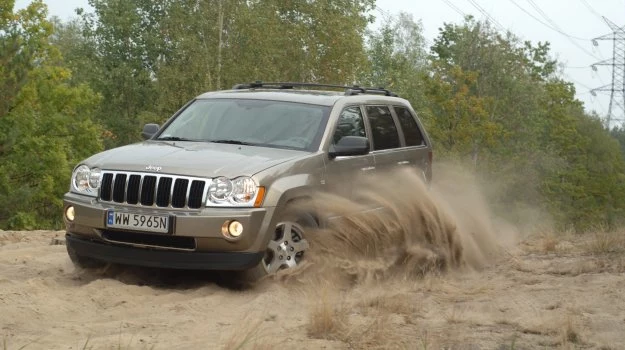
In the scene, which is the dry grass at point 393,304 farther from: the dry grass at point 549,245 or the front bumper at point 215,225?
the dry grass at point 549,245

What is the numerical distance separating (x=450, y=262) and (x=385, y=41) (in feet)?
212

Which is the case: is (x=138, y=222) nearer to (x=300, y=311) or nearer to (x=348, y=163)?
(x=300, y=311)

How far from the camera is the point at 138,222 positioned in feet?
24.1

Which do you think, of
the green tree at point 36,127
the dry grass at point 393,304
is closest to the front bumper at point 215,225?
the dry grass at point 393,304

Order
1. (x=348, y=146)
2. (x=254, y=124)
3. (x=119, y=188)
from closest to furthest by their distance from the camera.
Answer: (x=119, y=188) < (x=348, y=146) < (x=254, y=124)

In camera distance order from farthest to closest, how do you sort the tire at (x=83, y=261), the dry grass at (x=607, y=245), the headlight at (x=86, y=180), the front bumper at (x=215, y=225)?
the dry grass at (x=607, y=245) < the tire at (x=83, y=261) < the headlight at (x=86, y=180) < the front bumper at (x=215, y=225)

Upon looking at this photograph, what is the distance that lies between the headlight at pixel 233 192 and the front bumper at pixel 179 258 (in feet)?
1.26

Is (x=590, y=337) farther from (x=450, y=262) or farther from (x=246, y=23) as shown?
(x=246, y=23)

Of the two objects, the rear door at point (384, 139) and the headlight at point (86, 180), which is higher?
the rear door at point (384, 139)

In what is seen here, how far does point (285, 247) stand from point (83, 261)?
1.74m

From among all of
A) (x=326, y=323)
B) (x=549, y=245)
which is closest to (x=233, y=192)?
(x=326, y=323)

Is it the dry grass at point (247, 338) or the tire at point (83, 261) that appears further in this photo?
the tire at point (83, 261)

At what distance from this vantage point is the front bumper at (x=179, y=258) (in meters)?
7.27

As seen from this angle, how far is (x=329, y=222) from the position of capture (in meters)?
8.18
